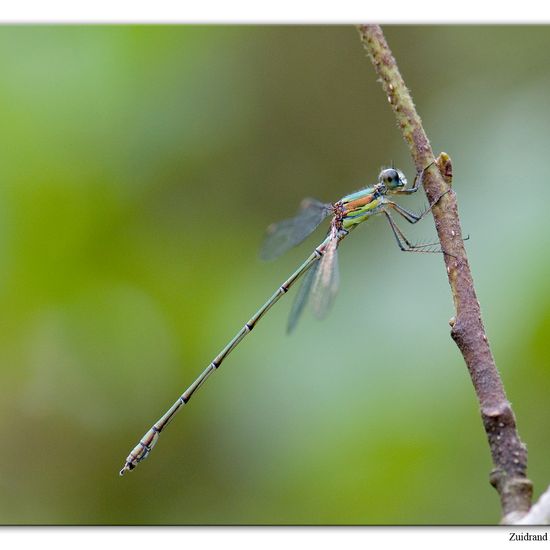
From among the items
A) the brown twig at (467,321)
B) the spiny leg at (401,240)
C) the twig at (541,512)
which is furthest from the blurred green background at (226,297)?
the twig at (541,512)

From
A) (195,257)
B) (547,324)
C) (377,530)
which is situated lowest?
(377,530)

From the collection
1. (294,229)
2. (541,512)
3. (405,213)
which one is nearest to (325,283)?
(405,213)

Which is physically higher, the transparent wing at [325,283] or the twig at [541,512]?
the transparent wing at [325,283]

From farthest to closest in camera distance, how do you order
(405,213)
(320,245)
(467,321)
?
(320,245) < (405,213) < (467,321)

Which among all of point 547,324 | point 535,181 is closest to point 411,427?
point 547,324

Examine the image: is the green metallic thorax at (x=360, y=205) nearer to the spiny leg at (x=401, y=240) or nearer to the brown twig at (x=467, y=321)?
the spiny leg at (x=401, y=240)

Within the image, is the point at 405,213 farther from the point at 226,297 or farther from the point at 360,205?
the point at 226,297

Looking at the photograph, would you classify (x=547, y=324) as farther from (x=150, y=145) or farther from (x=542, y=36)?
(x=150, y=145)

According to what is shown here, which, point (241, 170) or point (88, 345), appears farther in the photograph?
point (241, 170)
